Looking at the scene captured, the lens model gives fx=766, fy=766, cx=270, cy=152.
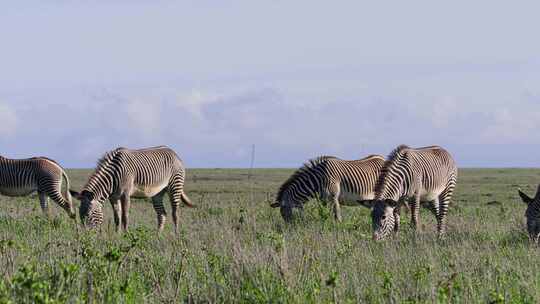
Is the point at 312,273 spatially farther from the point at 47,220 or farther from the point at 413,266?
the point at 47,220

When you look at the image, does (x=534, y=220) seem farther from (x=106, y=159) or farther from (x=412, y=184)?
(x=106, y=159)

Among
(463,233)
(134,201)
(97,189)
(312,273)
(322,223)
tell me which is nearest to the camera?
(312,273)

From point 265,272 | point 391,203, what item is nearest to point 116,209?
point 391,203

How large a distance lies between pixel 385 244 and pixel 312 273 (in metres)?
4.27

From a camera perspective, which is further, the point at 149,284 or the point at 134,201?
the point at 134,201

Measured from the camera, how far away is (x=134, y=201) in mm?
27219

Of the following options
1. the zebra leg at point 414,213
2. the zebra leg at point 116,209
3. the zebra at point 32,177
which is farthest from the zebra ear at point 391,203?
the zebra at point 32,177

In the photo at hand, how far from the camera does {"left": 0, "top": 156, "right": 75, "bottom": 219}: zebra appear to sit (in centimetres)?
1911

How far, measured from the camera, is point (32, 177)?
19.4 m

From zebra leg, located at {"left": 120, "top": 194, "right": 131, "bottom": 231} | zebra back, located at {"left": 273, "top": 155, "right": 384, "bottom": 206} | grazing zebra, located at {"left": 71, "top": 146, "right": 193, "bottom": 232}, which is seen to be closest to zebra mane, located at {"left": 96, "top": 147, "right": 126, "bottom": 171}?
grazing zebra, located at {"left": 71, "top": 146, "right": 193, "bottom": 232}

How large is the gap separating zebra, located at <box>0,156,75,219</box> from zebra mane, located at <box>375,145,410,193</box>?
8.37 meters

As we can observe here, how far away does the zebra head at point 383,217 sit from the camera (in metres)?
13.2

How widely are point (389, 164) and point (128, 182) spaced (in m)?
5.54

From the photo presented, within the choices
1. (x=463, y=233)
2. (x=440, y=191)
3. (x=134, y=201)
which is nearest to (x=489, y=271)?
(x=463, y=233)
